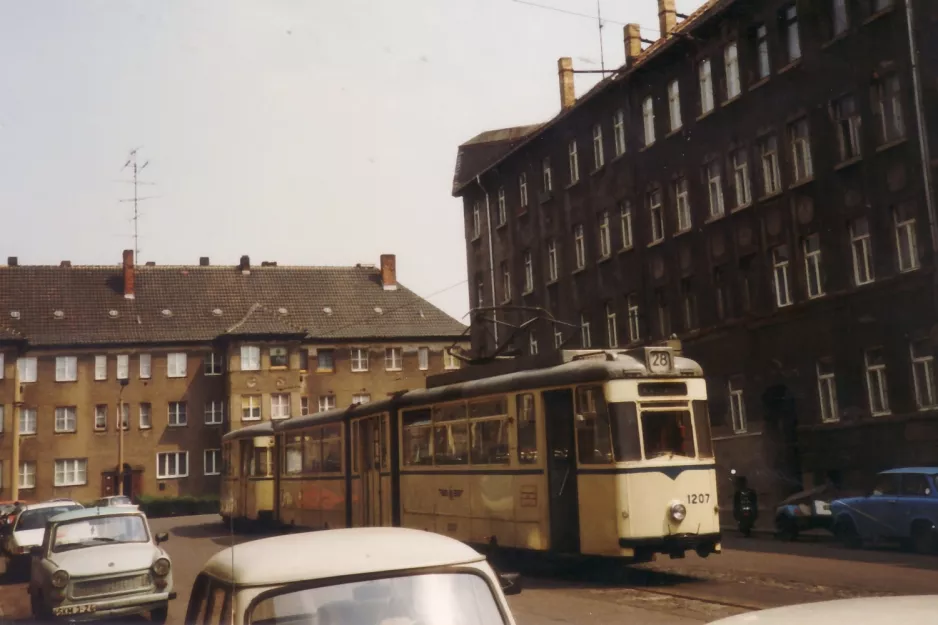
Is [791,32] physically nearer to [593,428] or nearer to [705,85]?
[705,85]

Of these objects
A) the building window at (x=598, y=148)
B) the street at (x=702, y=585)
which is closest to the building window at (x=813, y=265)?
the street at (x=702, y=585)

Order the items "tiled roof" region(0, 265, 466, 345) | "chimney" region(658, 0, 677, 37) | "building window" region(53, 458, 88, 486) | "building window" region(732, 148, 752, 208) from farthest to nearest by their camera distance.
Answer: "tiled roof" region(0, 265, 466, 345) → "building window" region(53, 458, 88, 486) → "chimney" region(658, 0, 677, 37) → "building window" region(732, 148, 752, 208)

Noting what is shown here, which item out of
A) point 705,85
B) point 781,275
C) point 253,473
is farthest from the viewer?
point 705,85

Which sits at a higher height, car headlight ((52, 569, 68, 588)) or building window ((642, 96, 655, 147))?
building window ((642, 96, 655, 147))

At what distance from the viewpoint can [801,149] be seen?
26.7 m

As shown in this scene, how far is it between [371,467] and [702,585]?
30.9ft

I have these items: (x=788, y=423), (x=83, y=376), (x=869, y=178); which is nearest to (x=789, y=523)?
(x=788, y=423)

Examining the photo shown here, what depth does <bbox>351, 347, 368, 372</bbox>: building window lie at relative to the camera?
218 ft

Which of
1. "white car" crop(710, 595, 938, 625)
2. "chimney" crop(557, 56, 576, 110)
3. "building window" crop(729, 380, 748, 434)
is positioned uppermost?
"chimney" crop(557, 56, 576, 110)

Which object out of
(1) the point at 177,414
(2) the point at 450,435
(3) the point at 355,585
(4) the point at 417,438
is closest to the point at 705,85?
(4) the point at 417,438

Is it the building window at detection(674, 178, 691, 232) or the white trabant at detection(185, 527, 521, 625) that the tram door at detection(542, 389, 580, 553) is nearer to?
the white trabant at detection(185, 527, 521, 625)

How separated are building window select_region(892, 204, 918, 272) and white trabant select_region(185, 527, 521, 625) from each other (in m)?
20.6

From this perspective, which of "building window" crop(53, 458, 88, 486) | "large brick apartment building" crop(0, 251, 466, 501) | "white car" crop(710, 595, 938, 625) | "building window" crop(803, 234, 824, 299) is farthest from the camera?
"large brick apartment building" crop(0, 251, 466, 501)

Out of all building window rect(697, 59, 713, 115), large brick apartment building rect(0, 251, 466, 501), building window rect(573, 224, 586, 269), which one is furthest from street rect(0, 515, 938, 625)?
large brick apartment building rect(0, 251, 466, 501)
